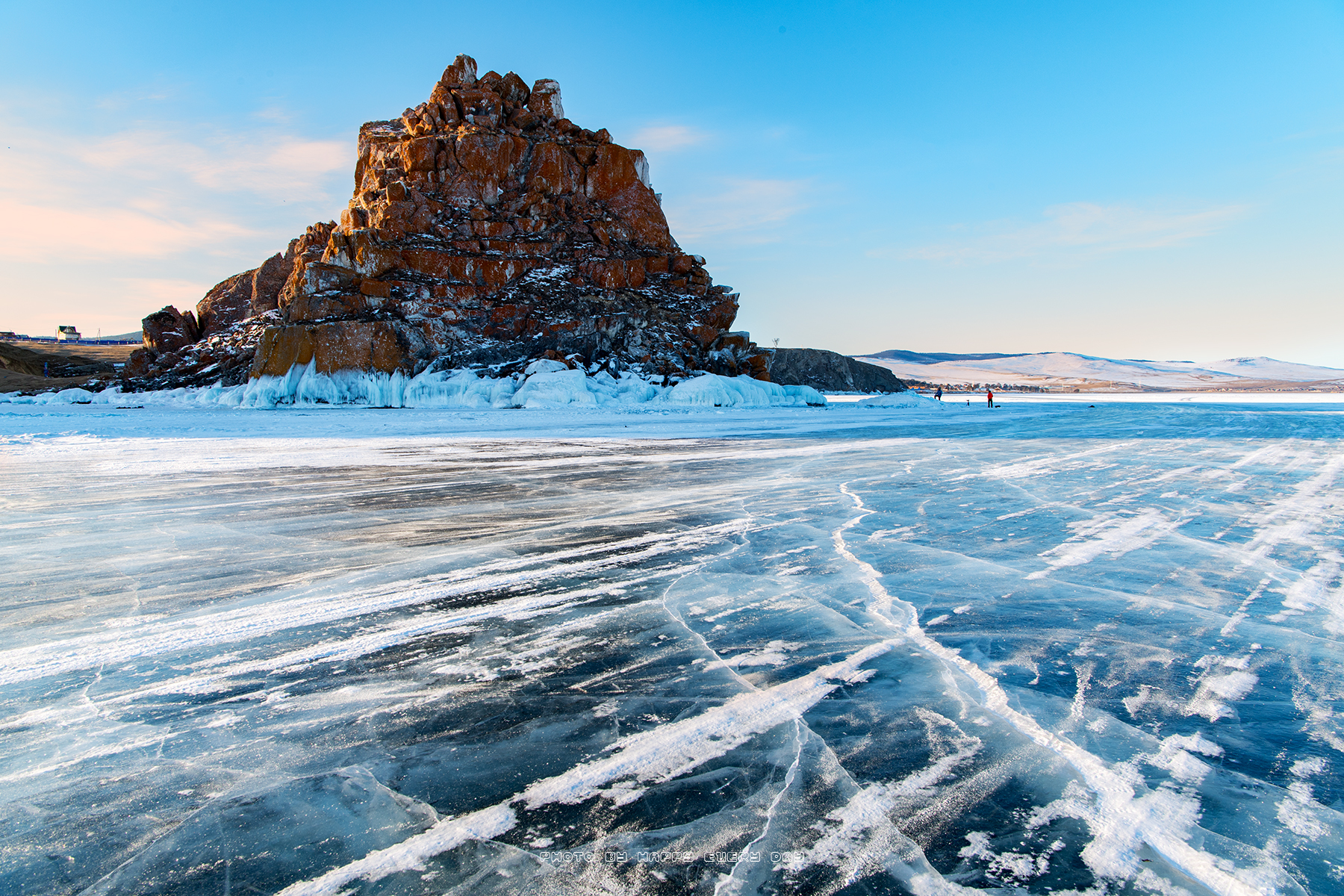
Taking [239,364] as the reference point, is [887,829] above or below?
below

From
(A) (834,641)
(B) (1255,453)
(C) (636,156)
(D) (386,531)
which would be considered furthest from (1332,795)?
(C) (636,156)

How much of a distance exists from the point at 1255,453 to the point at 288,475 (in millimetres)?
15620

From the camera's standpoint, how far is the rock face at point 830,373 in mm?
82312

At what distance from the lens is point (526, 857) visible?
Answer: 160cm

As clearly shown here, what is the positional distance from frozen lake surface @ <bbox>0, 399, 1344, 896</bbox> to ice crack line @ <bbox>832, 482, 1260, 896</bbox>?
0.01 m

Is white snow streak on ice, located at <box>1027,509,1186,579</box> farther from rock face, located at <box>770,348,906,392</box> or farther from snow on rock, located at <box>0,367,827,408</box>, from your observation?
rock face, located at <box>770,348,906,392</box>

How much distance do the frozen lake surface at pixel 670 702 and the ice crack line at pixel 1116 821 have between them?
0.01 metres

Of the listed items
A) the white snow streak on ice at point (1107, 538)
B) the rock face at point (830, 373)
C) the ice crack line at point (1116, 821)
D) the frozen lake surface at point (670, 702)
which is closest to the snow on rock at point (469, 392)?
the white snow streak on ice at point (1107, 538)

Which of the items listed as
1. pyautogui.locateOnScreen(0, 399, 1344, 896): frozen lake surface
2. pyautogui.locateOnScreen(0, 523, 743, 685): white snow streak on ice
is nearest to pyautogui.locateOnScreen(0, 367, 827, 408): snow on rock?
pyautogui.locateOnScreen(0, 399, 1344, 896): frozen lake surface

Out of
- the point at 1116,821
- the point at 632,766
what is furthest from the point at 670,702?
the point at 1116,821

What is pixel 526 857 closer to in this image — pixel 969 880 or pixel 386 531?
pixel 969 880

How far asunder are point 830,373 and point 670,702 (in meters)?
83.9

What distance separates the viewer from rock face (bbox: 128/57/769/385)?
40.3 meters

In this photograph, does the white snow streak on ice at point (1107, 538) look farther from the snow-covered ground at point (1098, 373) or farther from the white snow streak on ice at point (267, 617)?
the snow-covered ground at point (1098, 373)
